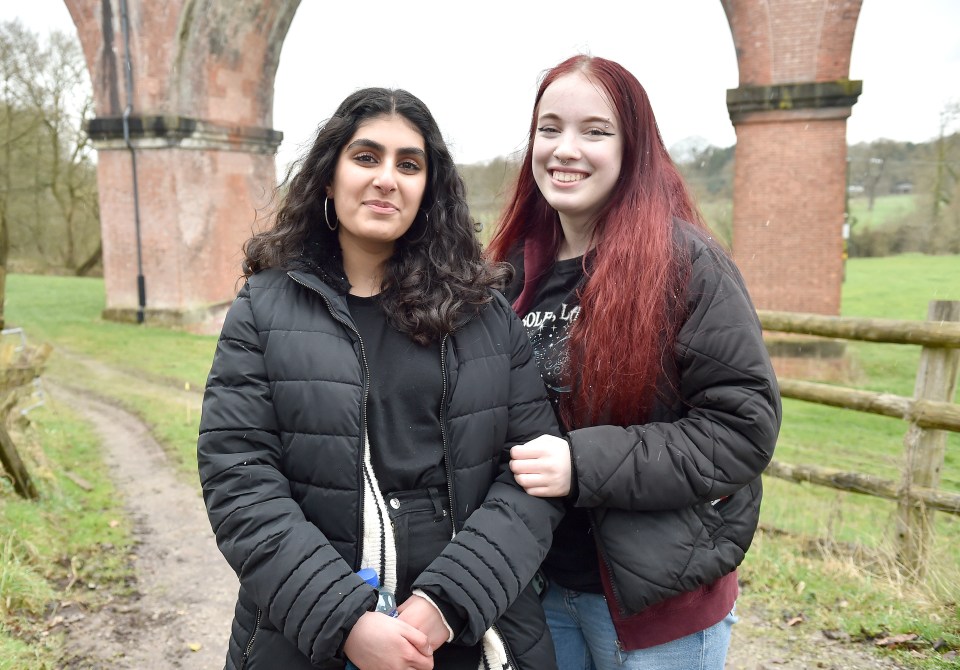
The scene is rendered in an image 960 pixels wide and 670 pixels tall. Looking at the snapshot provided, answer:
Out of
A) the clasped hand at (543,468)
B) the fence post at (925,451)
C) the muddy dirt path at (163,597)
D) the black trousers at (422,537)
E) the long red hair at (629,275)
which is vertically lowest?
the muddy dirt path at (163,597)

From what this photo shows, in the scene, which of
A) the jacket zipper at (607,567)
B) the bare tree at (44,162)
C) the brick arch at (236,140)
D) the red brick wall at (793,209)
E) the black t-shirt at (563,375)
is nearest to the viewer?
the jacket zipper at (607,567)

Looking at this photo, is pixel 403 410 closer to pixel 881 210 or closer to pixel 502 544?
pixel 502 544

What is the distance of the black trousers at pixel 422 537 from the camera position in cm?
163

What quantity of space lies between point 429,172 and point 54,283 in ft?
74.5

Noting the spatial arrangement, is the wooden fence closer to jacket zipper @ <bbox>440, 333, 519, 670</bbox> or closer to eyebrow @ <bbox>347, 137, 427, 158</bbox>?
jacket zipper @ <bbox>440, 333, 519, 670</bbox>

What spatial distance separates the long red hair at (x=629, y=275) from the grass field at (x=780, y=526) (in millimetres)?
2439

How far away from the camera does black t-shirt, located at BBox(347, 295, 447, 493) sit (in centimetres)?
165

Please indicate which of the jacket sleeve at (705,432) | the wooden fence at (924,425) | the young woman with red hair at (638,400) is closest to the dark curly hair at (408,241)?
the young woman with red hair at (638,400)

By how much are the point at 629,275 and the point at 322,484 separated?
0.82 m

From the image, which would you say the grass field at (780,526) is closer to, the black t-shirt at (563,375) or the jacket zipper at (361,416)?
the black t-shirt at (563,375)

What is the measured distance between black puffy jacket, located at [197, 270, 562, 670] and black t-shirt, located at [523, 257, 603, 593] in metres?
0.14

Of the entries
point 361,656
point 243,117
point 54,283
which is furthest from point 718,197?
point 54,283

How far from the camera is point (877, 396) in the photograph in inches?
170

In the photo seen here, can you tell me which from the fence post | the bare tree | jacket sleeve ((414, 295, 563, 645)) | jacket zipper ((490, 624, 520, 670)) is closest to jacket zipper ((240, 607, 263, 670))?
jacket sleeve ((414, 295, 563, 645))
